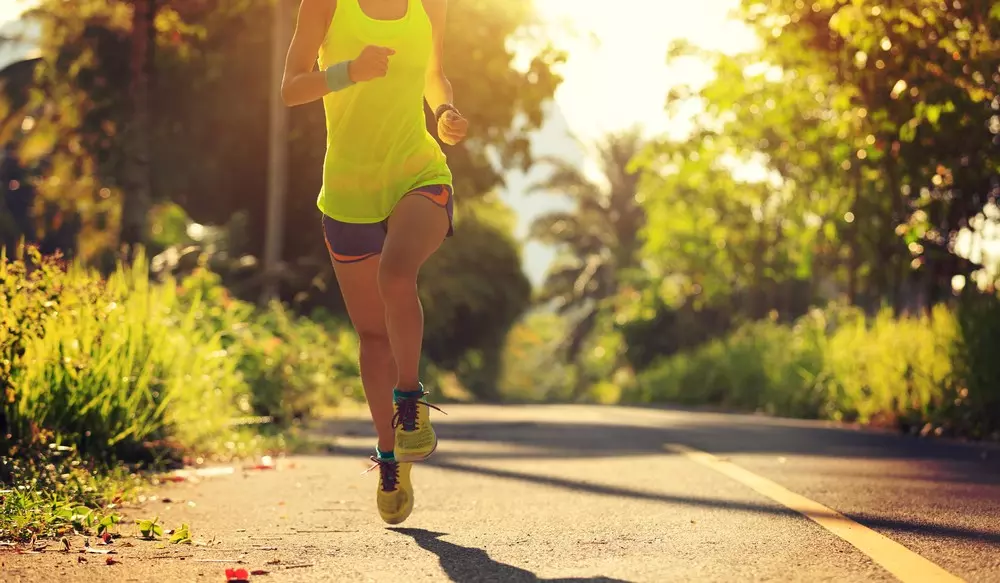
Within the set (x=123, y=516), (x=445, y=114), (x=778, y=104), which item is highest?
(x=778, y=104)

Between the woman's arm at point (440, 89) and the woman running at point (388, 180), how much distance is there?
1 centimetres

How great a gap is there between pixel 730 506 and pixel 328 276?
18951 mm

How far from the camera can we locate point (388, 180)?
5516mm

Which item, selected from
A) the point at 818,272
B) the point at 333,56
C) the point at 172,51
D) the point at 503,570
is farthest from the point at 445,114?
the point at 818,272

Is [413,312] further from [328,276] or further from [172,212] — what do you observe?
[172,212]

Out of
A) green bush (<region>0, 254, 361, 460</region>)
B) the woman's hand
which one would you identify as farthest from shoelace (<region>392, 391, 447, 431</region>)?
green bush (<region>0, 254, 361, 460</region>)

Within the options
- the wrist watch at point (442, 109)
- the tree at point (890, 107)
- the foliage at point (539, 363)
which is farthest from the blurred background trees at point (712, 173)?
the foliage at point (539, 363)

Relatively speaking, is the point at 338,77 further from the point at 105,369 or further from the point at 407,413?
the point at 105,369

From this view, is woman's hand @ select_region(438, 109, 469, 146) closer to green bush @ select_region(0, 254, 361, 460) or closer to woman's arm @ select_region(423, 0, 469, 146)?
woman's arm @ select_region(423, 0, 469, 146)

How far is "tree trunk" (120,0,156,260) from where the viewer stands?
20812 mm

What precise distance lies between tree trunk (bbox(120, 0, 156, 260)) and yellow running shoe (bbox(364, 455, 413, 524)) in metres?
15.6

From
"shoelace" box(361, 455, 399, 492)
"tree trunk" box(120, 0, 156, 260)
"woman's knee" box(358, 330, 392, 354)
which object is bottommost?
"shoelace" box(361, 455, 399, 492)

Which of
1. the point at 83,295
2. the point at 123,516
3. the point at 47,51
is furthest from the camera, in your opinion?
the point at 47,51

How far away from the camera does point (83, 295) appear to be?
326 inches
